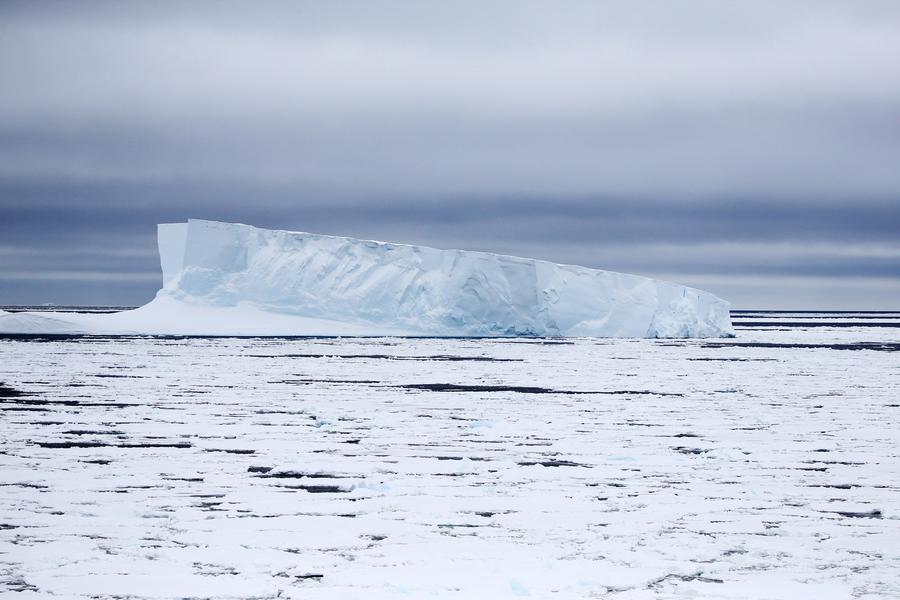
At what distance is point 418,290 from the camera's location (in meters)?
28.3

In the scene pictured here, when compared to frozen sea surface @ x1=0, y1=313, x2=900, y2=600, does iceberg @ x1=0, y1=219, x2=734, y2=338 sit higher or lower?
higher

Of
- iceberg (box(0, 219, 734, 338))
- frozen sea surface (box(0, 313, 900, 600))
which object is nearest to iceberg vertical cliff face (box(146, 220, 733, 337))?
iceberg (box(0, 219, 734, 338))

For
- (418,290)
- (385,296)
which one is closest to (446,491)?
(418,290)

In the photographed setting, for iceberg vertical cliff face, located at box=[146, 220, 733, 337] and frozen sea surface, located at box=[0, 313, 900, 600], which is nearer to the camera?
frozen sea surface, located at box=[0, 313, 900, 600]

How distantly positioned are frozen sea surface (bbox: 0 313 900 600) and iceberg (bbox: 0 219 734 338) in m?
14.7

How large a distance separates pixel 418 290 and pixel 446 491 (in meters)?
22.5

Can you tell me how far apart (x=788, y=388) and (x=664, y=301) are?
1563cm

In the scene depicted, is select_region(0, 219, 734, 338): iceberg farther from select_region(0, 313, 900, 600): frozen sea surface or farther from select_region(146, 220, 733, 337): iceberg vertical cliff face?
select_region(0, 313, 900, 600): frozen sea surface

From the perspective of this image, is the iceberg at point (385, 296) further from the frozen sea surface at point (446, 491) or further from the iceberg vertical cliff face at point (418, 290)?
the frozen sea surface at point (446, 491)

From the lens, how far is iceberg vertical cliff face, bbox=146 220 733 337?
1095 inches

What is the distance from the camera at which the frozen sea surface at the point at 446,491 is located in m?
4.11

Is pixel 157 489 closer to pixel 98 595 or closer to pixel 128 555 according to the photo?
pixel 128 555

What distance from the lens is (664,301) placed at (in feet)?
94.0

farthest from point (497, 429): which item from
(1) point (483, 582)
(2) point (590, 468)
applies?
(1) point (483, 582)
